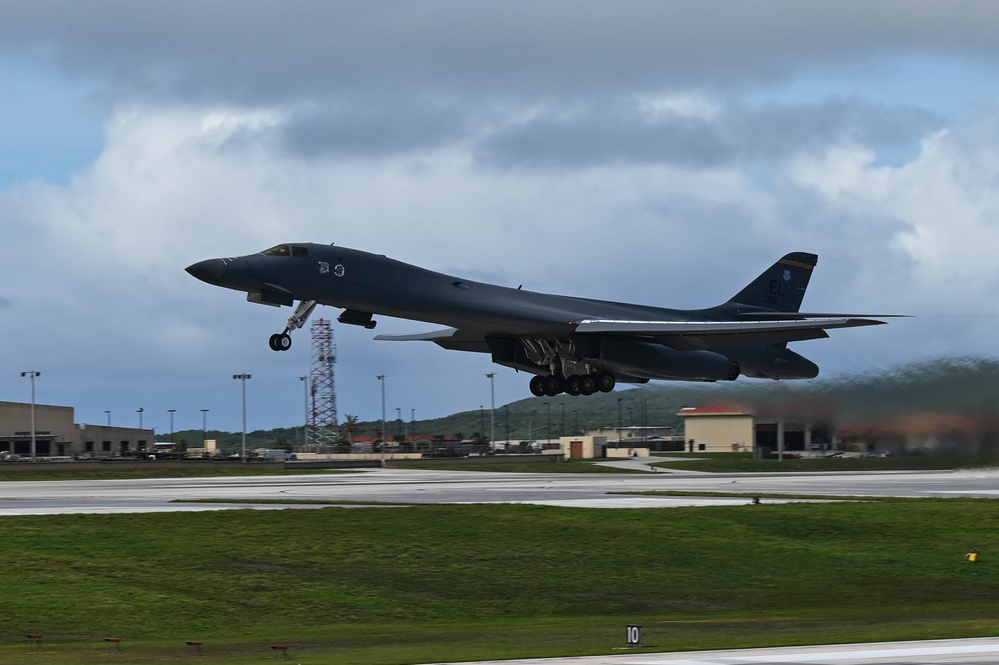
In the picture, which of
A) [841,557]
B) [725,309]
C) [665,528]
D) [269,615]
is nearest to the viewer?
[269,615]

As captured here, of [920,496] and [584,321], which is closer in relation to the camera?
[584,321]

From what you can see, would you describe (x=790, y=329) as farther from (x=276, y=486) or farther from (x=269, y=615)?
(x=276, y=486)

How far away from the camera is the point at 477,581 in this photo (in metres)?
32.8

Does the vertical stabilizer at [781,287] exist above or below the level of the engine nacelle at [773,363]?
above

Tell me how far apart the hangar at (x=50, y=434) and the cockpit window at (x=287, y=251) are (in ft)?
277

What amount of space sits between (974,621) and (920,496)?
24392 millimetres

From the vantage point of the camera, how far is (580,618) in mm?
29125

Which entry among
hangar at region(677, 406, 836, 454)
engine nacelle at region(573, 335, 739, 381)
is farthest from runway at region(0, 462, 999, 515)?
engine nacelle at region(573, 335, 739, 381)

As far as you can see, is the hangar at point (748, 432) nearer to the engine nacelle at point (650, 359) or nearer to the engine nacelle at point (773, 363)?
the engine nacelle at point (773, 363)

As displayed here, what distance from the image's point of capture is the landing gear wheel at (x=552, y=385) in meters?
45.9

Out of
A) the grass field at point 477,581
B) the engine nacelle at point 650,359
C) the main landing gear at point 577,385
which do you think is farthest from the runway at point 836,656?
the main landing gear at point 577,385

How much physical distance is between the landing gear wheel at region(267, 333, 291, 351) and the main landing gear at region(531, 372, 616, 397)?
13.3 metres

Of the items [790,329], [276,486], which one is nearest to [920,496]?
[790,329]

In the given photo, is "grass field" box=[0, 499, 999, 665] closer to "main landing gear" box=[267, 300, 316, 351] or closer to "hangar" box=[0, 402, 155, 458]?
"main landing gear" box=[267, 300, 316, 351]
